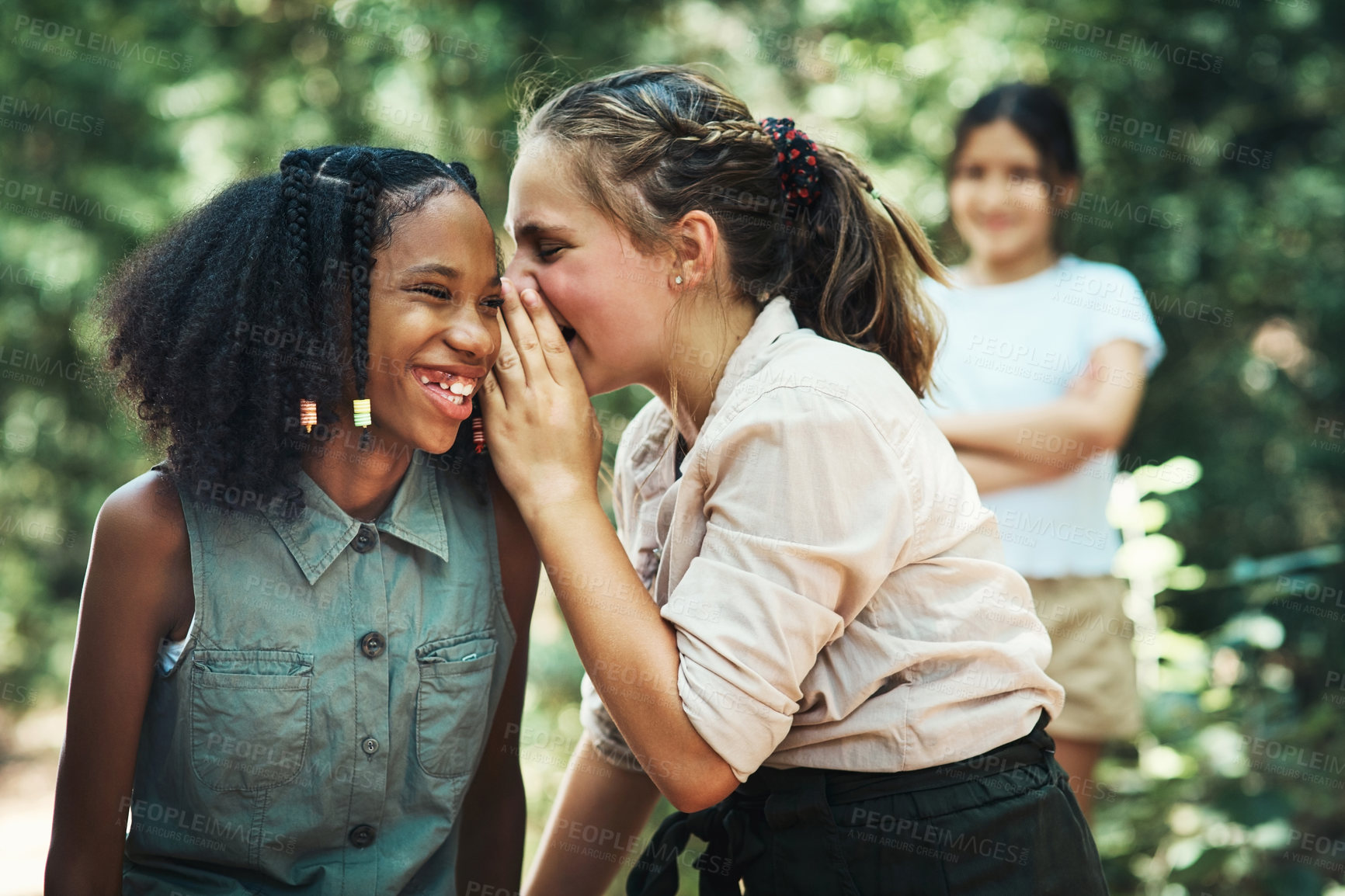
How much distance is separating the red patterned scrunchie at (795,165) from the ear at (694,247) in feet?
0.59

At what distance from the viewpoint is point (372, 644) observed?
5.80ft

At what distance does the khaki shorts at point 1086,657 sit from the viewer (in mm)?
2857

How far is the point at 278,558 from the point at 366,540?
0.46 feet

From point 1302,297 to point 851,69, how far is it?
2234 mm

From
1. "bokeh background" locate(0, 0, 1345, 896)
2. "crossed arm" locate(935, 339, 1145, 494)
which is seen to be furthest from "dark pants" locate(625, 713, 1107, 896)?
"bokeh background" locate(0, 0, 1345, 896)

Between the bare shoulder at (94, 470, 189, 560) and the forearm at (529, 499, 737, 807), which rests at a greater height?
the bare shoulder at (94, 470, 189, 560)

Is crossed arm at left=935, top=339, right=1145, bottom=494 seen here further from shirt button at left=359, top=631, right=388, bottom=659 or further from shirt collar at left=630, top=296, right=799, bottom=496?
shirt button at left=359, top=631, right=388, bottom=659

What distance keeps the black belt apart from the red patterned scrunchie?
1022 millimetres

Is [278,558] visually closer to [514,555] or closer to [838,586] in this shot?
[514,555]

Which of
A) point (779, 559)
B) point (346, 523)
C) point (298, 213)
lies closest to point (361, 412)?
point (346, 523)

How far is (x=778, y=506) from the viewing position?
1649mm

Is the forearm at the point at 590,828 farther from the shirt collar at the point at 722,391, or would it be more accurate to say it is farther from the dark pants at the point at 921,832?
the shirt collar at the point at 722,391

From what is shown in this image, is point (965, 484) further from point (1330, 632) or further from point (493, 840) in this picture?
point (1330, 632)

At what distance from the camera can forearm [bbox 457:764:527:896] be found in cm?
204
